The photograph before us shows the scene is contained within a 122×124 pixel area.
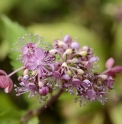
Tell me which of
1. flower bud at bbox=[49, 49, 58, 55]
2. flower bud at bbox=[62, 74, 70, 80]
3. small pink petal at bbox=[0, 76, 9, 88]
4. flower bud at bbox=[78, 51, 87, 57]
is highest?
flower bud at bbox=[78, 51, 87, 57]

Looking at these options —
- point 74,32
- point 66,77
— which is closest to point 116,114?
point 74,32

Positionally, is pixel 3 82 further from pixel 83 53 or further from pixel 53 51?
pixel 83 53

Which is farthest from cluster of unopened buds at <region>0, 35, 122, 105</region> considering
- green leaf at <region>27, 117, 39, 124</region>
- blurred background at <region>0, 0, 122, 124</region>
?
blurred background at <region>0, 0, 122, 124</region>

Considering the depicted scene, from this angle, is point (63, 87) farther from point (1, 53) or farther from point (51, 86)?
point (1, 53)

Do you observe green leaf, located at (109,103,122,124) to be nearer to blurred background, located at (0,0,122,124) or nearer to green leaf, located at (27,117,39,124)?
blurred background, located at (0,0,122,124)

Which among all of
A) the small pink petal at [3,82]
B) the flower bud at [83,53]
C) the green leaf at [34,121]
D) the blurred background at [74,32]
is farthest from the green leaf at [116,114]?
the small pink petal at [3,82]

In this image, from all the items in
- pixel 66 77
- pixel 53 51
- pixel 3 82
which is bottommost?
pixel 3 82

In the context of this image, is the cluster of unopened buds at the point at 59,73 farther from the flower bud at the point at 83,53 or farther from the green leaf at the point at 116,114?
the green leaf at the point at 116,114
